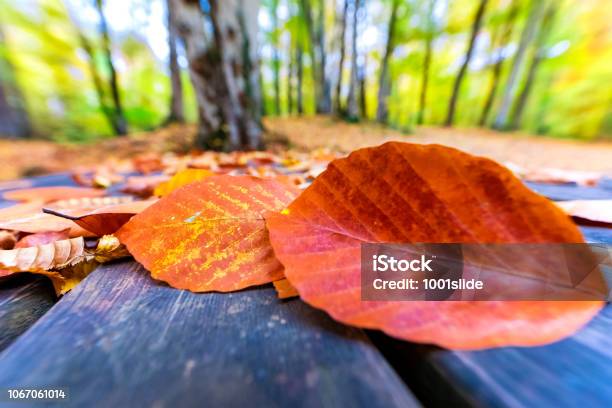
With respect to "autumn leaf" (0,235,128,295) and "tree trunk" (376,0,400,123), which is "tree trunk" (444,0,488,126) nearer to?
"tree trunk" (376,0,400,123)

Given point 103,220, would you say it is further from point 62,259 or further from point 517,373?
point 517,373

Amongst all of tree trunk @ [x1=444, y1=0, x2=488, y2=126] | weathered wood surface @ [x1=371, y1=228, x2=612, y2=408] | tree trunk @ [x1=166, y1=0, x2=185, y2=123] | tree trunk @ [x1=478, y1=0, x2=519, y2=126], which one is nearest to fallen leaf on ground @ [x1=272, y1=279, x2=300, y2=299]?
weathered wood surface @ [x1=371, y1=228, x2=612, y2=408]

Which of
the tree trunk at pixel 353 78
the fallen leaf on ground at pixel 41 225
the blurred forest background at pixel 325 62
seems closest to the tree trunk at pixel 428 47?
the blurred forest background at pixel 325 62

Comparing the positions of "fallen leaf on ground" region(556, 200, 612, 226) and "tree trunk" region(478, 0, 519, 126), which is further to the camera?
"tree trunk" region(478, 0, 519, 126)

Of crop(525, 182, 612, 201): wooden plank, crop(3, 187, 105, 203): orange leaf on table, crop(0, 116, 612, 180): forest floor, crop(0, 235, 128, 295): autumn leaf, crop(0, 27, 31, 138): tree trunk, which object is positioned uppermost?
crop(0, 27, 31, 138): tree trunk

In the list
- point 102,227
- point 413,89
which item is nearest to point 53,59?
point 102,227

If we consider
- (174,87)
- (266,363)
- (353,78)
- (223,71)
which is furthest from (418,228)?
(174,87)

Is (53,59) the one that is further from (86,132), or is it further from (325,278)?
(325,278)

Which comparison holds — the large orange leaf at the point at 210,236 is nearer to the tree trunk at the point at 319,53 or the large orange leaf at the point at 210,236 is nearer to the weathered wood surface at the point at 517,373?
the weathered wood surface at the point at 517,373
